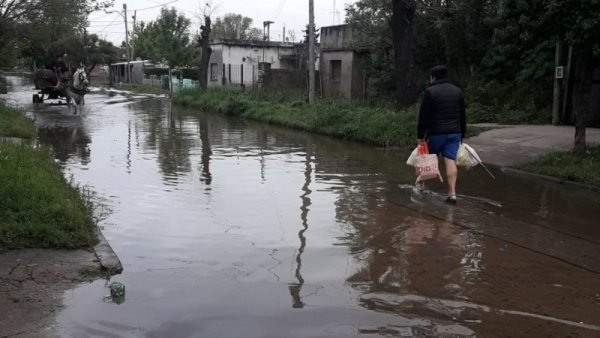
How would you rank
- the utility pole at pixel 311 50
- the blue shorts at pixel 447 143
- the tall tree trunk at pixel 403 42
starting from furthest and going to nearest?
the utility pole at pixel 311 50, the tall tree trunk at pixel 403 42, the blue shorts at pixel 447 143

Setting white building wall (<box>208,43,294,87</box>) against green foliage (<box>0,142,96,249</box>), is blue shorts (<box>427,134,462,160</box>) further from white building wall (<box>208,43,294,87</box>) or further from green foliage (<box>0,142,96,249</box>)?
white building wall (<box>208,43,294,87</box>)

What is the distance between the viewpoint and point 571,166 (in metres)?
10.3

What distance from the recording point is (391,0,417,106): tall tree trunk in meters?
18.0

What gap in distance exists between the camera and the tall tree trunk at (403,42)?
17984 millimetres

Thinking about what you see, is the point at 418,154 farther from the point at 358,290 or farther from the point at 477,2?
the point at 477,2

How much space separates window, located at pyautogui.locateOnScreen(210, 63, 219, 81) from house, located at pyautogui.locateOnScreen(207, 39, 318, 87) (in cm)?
7

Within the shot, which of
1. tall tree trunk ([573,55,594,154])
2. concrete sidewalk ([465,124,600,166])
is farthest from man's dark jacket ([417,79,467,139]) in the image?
concrete sidewalk ([465,124,600,166])

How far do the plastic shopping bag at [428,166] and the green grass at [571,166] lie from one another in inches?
115

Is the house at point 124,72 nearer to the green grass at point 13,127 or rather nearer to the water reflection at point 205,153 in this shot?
the water reflection at point 205,153

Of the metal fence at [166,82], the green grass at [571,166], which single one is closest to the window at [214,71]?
the metal fence at [166,82]

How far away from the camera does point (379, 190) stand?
30.4 ft

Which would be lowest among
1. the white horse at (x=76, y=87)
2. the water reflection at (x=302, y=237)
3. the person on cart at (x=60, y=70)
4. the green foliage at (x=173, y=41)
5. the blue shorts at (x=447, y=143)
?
the water reflection at (x=302, y=237)

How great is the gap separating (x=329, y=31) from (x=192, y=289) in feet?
Result: 94.1

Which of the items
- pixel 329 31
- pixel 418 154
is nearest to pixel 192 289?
pixel 418 154
